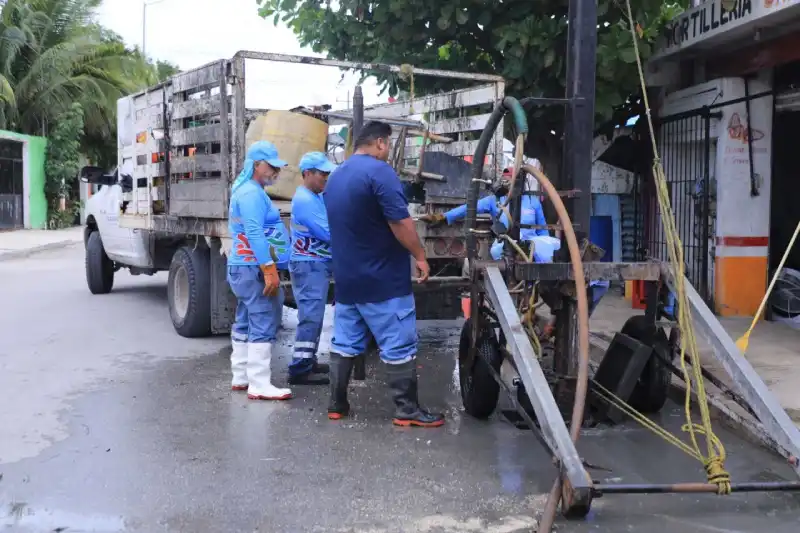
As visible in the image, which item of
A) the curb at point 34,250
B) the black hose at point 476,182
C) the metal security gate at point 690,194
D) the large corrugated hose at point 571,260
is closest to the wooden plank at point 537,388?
the large corrugated hose at point 571,260

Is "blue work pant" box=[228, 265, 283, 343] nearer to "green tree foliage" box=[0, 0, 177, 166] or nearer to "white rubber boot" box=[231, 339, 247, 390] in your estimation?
"white rubber boot" box=[231, 339, 247, 390]

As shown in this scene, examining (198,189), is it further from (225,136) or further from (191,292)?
(191,292)

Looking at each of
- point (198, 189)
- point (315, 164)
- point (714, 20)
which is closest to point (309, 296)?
point (315, 164)

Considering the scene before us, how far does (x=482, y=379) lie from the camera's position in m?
5.40

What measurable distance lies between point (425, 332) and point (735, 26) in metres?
4.31

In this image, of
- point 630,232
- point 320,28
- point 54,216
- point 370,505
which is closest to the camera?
point 370,505

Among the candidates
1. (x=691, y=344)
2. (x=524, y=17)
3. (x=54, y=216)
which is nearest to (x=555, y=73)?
(x=524, y=17)

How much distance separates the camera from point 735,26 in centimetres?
825

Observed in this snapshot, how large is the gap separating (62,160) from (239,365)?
22766mm

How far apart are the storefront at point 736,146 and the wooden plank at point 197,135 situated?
5.02 meters

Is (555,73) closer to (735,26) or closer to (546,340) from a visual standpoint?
(735,26)

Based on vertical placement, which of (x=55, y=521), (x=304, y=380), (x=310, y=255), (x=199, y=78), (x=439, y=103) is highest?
(x=199, y=78)

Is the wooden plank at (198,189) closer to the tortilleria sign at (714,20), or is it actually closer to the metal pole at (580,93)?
the metal pole at (580,93)

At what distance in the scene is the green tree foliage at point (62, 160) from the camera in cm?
2583
